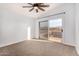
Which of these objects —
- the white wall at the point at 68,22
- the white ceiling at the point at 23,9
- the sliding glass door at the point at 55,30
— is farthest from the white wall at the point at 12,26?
the white wall at the point at 68,22

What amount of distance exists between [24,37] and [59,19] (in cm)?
95

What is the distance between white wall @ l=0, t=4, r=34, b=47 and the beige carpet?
146mm

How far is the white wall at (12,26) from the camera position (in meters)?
1.93

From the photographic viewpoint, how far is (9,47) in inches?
76.7

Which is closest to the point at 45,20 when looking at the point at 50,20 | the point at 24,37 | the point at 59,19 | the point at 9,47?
the point at 50,20

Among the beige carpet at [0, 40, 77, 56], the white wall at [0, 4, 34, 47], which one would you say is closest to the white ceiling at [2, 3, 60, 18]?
the white wall at [0, 4, 34, 47]

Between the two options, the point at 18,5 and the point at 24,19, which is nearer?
the point at 18,5

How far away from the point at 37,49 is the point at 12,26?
2.75 ft

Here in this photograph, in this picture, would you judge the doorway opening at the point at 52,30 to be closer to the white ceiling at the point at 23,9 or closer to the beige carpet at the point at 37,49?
the beige carpet at the point at 37,49

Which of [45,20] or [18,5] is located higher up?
[18,5]

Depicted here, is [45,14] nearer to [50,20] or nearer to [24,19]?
[50,20]

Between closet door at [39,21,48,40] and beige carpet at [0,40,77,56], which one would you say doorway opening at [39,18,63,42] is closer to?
closet door at [39,21,48,40]

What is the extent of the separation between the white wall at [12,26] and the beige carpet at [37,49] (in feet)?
0.48

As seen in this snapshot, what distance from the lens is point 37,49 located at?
1904 millimetres
